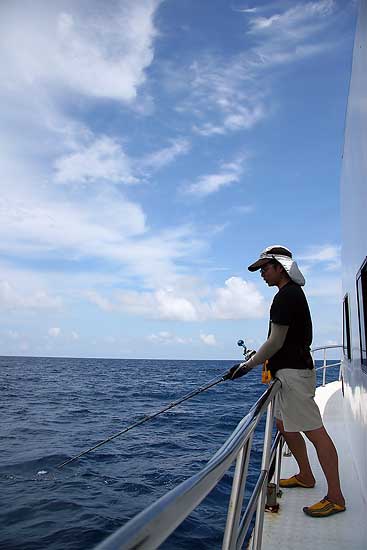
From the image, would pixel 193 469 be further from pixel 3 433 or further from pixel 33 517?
pixel 3 433

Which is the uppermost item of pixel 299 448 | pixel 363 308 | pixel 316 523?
pixel 363 308

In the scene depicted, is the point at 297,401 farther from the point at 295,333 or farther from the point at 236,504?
the point at 236,504

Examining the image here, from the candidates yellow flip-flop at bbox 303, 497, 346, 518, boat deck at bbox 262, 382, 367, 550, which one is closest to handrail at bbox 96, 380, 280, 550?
boat deck at bbox 262, 382, 367, 550

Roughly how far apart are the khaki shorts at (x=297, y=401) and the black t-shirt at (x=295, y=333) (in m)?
0.06

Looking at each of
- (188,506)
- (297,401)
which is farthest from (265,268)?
(188,506)

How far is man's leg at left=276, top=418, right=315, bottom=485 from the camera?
125 inches

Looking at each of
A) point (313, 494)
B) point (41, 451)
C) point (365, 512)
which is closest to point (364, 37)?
point (365, 512)

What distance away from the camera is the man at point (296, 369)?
112 inches

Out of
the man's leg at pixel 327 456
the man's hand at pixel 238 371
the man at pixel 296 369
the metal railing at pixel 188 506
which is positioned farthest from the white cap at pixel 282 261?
the metal railing at pixel 188 506

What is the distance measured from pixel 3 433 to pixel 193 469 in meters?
6.31

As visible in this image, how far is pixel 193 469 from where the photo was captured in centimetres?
684

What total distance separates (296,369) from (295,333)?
9.4 inches

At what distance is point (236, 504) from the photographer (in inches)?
49.7

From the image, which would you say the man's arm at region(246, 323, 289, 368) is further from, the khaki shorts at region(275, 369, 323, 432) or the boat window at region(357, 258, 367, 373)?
the boat window at region(357, 258, 367, 373)
